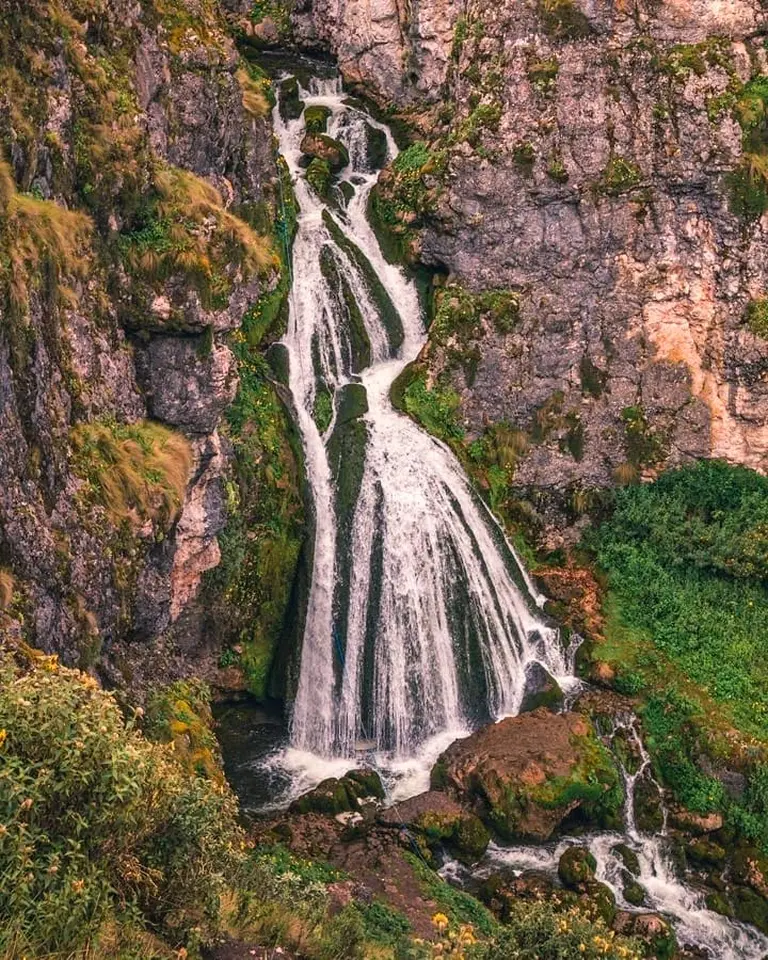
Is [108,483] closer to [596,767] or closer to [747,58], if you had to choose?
[596,767]

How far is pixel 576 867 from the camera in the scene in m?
14.8

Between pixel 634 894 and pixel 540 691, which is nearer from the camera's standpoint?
pixel 634 894

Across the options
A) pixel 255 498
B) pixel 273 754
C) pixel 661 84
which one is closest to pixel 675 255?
pixel 661 84

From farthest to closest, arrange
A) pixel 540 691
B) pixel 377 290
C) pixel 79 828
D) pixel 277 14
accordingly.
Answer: pixel 277 14
pixel 377 290
pixel 540 691
pixel 79 828

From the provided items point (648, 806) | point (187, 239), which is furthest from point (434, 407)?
point (648, 806)

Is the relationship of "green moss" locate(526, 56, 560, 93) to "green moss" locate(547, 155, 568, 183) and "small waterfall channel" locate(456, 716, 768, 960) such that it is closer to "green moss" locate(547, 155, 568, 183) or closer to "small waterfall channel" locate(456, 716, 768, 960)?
"green moss" locate(547, 155, 568, 183)

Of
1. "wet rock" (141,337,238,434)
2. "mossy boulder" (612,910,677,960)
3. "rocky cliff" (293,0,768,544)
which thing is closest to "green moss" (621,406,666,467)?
"rocky cliff" (293,0,768,544)

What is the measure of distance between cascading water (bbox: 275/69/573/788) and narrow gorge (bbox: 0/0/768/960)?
76 mm

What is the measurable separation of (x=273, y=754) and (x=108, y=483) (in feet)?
23.9

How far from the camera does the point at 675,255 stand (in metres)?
20.9

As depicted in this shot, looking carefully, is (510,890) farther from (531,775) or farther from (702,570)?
(702,570)

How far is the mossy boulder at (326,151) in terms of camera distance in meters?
25.5

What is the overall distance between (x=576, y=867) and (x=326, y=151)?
783 inches

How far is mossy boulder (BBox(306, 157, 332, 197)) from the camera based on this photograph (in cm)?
2458
